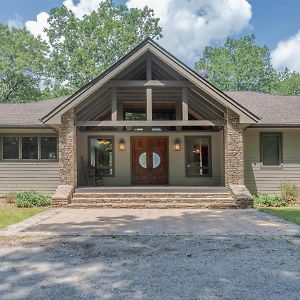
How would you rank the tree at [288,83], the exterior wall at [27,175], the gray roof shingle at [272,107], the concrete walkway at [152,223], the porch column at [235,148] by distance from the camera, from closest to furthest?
the concrete walkway at [152,223]
the porch column at [235,148]
the gray roof shingle at [272,107]
the exterior wall at [27,175]
the tree at [288,83]

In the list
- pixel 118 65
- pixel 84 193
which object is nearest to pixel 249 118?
pixel 118 65

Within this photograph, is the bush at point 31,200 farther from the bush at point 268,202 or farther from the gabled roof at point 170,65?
the bush at point 268,202

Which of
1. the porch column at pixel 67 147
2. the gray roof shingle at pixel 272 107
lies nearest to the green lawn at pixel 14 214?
the porch column at pixel 67 147

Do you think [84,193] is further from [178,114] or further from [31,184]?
[178,114]

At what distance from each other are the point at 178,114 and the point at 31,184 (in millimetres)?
7418

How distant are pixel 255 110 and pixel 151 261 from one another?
12101mm

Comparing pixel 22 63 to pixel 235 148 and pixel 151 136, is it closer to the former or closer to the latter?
pixel 151 136

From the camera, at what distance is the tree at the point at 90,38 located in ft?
124

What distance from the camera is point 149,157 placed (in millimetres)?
16594

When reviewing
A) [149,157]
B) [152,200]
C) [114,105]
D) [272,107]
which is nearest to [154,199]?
[152,200]

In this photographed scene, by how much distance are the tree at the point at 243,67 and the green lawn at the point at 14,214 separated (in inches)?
1338

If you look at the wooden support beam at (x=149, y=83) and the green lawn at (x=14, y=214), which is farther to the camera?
the wooden support beam at (x=149, y=83)

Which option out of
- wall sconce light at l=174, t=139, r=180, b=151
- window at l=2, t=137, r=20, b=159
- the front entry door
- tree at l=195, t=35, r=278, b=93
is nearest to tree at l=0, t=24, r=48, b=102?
tree at l=195, t=35, r=278, b=93

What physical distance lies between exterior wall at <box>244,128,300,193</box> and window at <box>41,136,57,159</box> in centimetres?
852
